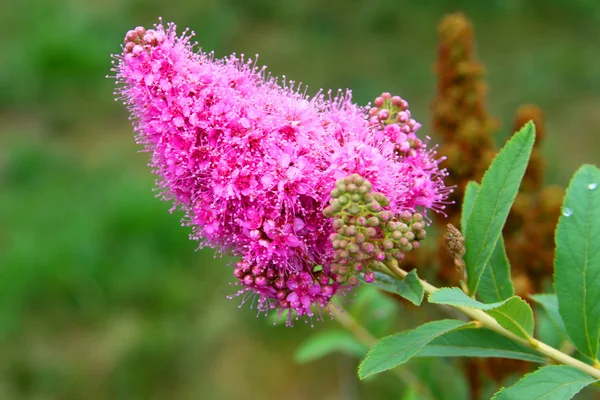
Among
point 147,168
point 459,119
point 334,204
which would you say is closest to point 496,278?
point 334,204

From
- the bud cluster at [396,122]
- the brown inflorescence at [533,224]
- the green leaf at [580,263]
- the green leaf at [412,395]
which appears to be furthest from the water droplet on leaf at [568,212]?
the green leaf at [412,395]

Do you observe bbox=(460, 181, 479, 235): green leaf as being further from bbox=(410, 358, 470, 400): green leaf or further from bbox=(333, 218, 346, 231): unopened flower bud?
bbox=(410, 358, 470, 400): green leaf

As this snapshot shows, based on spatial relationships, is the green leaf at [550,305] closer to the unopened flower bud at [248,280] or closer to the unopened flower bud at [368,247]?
the unopened flower bud at [368,247]

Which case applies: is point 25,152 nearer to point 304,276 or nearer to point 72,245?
point 72,245

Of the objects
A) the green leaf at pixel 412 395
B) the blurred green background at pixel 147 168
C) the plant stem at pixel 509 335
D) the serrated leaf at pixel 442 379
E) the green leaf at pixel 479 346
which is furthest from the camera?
the blurred green background at pixel 147 168

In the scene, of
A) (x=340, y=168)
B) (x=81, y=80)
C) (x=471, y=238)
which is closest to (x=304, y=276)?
(x=340, y=168)
